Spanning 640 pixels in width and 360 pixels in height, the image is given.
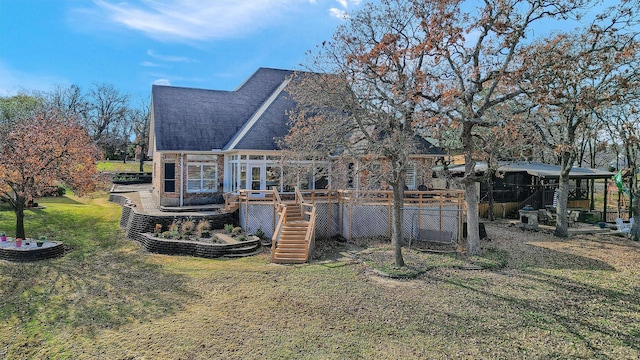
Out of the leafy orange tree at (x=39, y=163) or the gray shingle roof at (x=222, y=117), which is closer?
the leafy orange tree at (x=39, y=163)

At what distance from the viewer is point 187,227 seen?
52.1 ft

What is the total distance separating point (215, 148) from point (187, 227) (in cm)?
614

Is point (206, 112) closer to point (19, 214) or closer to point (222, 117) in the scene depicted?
point (222, 117)

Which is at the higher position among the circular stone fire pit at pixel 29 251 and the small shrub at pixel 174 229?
the small shrub at pixel 174 229

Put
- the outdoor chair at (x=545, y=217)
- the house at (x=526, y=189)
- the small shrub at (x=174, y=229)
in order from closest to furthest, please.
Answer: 1. the small shrub at (x=174, y=229)
2. the outdoor chair at (x=545, y=217)
3. the house at (x=526, y=189)

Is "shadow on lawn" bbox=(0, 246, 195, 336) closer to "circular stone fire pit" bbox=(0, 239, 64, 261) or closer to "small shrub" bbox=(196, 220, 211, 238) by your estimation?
"circular stone fire pit" bbox=(0, 239, 64, 261)

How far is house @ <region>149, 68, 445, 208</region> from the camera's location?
19391 mm

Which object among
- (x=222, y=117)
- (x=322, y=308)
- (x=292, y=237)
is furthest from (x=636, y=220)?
(x=222, y=117)

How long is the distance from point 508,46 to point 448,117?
2.81 m

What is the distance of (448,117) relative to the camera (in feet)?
40.0

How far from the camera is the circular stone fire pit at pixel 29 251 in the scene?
12.8 meters

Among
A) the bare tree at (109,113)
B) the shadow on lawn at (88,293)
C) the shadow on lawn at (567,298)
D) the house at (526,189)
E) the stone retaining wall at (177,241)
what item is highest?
the bare tree at (109,113)

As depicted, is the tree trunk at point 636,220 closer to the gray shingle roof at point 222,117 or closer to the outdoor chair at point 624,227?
the outdoor chair at point 624,227

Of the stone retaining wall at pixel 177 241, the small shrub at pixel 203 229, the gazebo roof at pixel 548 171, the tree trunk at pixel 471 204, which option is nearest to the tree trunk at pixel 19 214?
the stone retaining wall at pixel 177 241
